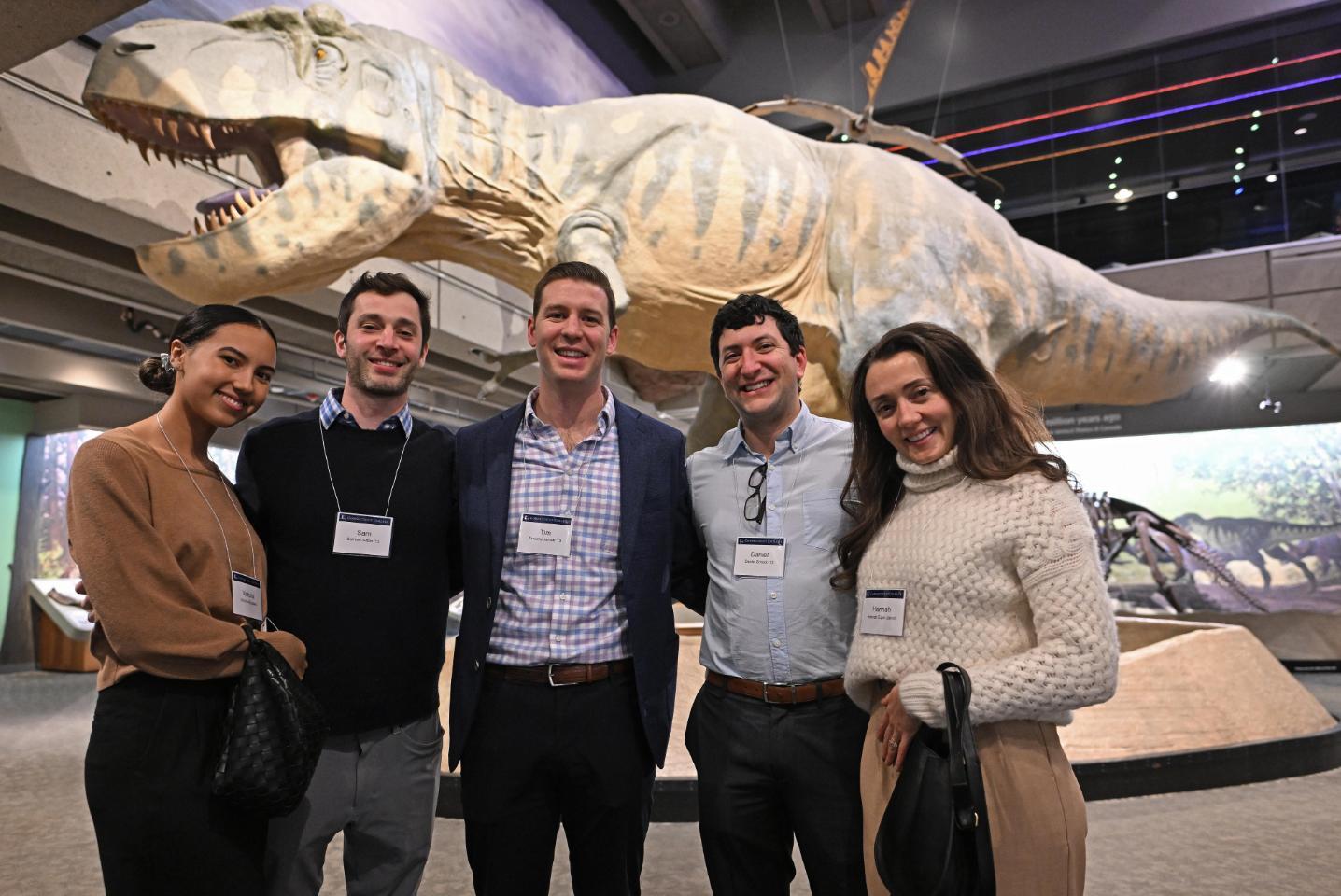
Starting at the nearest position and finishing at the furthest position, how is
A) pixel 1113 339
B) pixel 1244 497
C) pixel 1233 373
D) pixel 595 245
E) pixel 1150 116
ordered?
pixel 595 245
pixel 1113 339
pixel 1150 116
pixel 1233 373
pixel 1244 497

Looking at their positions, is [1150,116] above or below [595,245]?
above

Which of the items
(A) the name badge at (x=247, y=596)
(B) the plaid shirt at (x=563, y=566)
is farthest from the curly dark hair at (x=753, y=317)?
(A) the name badge at (x=247, y=596)

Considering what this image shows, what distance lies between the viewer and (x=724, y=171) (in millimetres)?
3594

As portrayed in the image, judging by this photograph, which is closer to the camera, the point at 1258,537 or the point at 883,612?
the point at 883,612

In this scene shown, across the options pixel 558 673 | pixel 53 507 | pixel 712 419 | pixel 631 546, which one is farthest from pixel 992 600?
pixel 53 507

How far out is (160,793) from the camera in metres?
1.40

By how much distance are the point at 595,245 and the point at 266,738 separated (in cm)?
235

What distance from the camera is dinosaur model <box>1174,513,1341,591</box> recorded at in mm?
10086

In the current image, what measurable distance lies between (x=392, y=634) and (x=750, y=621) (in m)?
0.72

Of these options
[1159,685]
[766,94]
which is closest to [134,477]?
[1159,685]

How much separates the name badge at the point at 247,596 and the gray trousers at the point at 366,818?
333mm

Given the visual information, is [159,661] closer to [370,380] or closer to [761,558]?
[370,380]

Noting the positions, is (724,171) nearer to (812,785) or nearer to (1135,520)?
(812,785)

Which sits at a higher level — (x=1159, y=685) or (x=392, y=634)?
(x=392, y=634)
